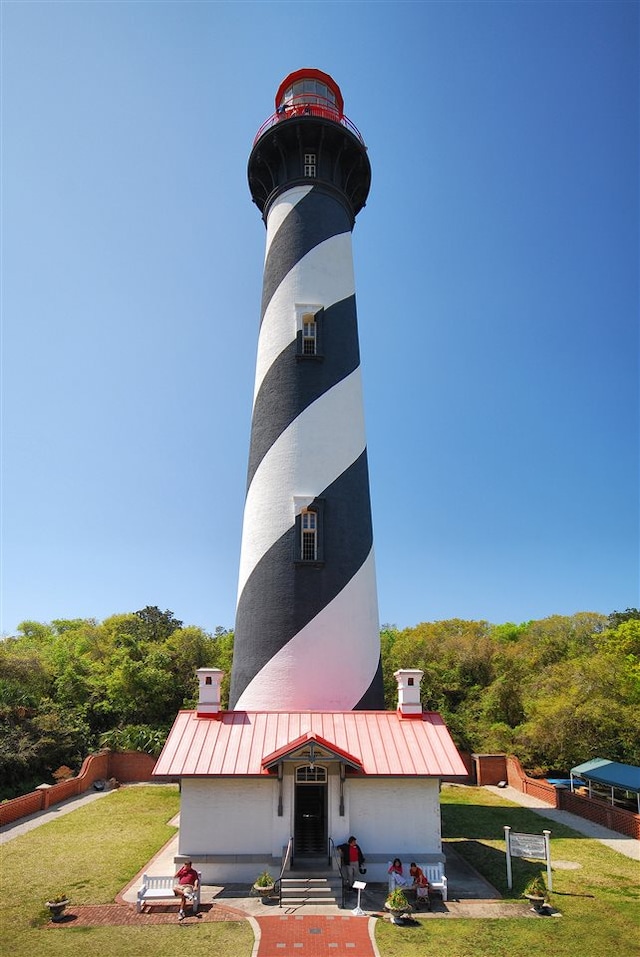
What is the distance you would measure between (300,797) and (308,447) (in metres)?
8.15

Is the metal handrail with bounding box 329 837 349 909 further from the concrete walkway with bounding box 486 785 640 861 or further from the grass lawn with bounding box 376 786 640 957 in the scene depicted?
the concrete walkway with bounding box 486 785 640 861

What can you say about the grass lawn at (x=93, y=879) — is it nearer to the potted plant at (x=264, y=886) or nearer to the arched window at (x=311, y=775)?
the potted plant at (x=264, y=886)

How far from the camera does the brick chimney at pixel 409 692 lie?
13719mm

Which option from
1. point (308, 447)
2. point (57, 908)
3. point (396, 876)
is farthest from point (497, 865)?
point (308, 447)

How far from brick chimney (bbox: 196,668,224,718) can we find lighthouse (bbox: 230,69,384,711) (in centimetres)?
127

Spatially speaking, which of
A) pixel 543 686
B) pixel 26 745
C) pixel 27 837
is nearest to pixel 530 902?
pixel 27 837

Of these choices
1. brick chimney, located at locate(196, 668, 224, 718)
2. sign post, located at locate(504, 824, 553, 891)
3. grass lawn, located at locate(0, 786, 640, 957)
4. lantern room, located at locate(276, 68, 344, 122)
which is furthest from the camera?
lantern room, located at locate(276, 68, 344, 122)

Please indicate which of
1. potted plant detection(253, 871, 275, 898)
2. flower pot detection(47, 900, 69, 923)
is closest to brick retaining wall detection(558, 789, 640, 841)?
potted plant detection(253, 871, 275, 898)

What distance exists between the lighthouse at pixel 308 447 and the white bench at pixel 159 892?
411cm

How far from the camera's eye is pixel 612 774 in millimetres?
17625

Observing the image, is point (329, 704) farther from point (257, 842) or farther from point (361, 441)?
point (361, 441)

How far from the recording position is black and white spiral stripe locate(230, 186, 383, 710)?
14.5 metres

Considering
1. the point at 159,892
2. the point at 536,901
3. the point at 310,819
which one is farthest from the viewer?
the point at 310,819

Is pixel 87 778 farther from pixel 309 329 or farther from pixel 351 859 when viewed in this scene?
pixel 309 329
